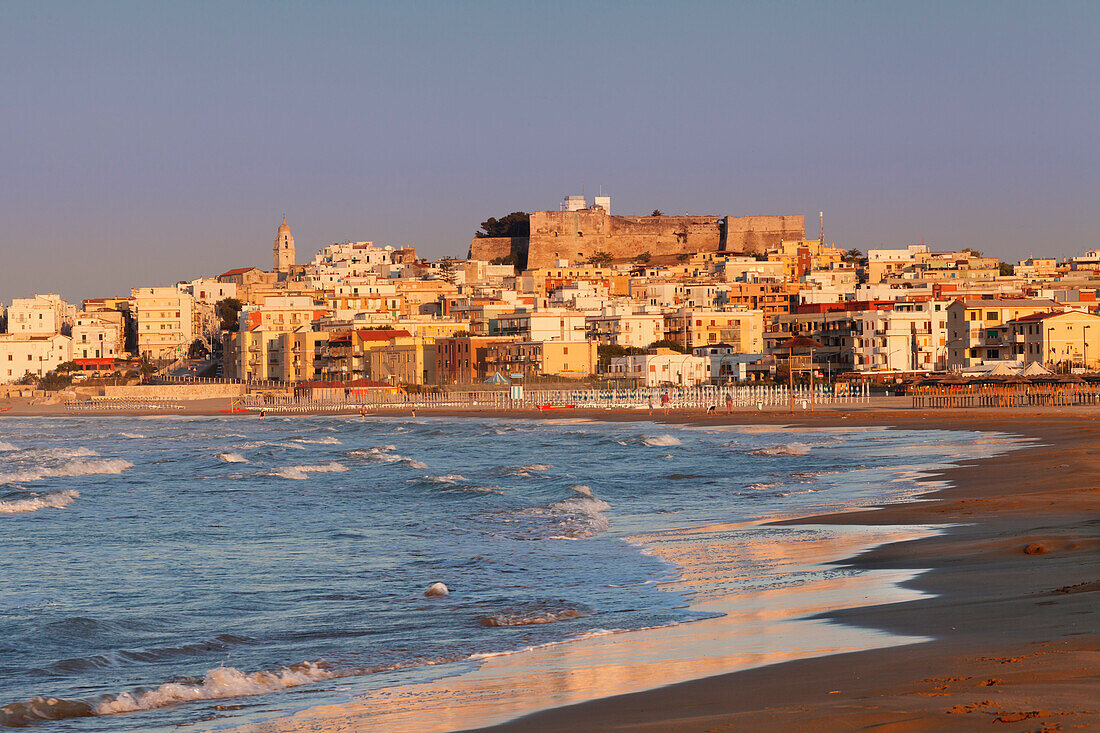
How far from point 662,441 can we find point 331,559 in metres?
30.2

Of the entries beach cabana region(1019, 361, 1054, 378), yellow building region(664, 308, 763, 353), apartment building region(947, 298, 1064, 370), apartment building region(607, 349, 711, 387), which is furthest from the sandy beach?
yellow building region(664, 308, 763, 353)

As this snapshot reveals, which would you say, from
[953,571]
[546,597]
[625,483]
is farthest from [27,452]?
[953,571]

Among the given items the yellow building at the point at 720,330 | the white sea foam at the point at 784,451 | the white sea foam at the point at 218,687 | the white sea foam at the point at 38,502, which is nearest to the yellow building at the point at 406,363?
the yellow building at the point at 720,330

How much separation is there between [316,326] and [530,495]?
92.3 metres

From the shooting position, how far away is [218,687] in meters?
9.73

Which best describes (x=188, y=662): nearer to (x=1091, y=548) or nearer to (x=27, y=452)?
(x=1091, y=548)

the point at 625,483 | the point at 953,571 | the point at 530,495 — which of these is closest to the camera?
the point at 953,571

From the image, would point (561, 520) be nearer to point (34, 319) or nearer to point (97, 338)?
point (97, 338)

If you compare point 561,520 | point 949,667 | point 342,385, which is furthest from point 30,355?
point 949,667

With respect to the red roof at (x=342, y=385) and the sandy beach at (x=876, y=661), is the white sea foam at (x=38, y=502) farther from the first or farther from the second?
the red roof at (x=342, y=385)

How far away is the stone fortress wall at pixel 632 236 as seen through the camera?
494 ft

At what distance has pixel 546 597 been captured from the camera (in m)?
13.5

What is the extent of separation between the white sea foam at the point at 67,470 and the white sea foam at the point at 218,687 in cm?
2368

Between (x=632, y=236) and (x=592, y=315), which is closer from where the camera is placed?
(x=592, y=315)
